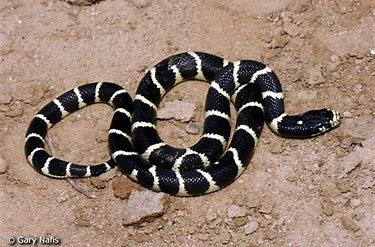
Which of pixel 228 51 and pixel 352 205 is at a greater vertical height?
pixel 228 51

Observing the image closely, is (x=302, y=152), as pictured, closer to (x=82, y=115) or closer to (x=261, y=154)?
(x=261, y=154)

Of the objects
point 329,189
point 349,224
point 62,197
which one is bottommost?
point 62,197

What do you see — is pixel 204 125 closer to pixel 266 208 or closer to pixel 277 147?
pixel 277 147

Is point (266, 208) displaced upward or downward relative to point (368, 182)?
downward

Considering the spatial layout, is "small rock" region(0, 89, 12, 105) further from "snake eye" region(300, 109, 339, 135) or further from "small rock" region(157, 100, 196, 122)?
"snake eye" region(300, 109, 339, 135)

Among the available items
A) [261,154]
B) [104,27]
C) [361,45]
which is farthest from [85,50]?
[361,45]

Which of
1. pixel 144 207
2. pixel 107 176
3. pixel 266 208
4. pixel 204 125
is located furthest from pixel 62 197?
pixel 266 208

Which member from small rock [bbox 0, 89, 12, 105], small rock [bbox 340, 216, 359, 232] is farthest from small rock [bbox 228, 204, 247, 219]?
small rock [bbox 0, 89, 12, 105]
